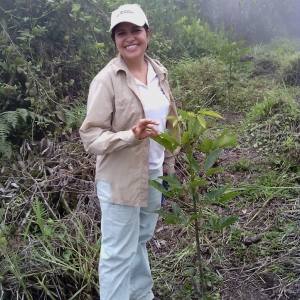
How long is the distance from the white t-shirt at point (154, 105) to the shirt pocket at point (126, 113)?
0.17 feet

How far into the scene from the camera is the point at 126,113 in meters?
1.79

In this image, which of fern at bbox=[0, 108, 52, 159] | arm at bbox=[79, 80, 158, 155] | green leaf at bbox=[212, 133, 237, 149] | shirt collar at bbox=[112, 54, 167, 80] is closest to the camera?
green leaf at bbox=[212, 133, 237, 149]

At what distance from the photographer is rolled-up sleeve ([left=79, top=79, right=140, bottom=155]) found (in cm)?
171

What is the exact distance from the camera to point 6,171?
→ 124 inches

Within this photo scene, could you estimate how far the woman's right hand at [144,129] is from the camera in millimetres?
1610

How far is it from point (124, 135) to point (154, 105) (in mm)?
314

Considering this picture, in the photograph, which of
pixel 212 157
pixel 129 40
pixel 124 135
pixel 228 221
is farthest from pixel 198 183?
pixel 129 40

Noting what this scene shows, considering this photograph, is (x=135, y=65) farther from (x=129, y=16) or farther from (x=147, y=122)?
(x=147, y=122)

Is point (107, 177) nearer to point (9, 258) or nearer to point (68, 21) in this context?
point (9, 258)

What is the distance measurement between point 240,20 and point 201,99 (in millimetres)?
4784

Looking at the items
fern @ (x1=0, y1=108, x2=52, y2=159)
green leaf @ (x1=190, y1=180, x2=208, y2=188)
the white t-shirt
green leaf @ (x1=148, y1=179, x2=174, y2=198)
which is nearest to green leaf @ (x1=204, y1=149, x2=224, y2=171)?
green leaf @ (x1=190, y1=180, x2=208, y2=188)

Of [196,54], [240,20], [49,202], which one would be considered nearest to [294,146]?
[49,202]

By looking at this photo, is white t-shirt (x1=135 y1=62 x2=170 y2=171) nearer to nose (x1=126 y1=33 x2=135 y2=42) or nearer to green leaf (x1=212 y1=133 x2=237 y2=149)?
nose (x1=126 y1=33 x2=135 y2=42)

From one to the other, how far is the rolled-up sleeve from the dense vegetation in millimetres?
411
